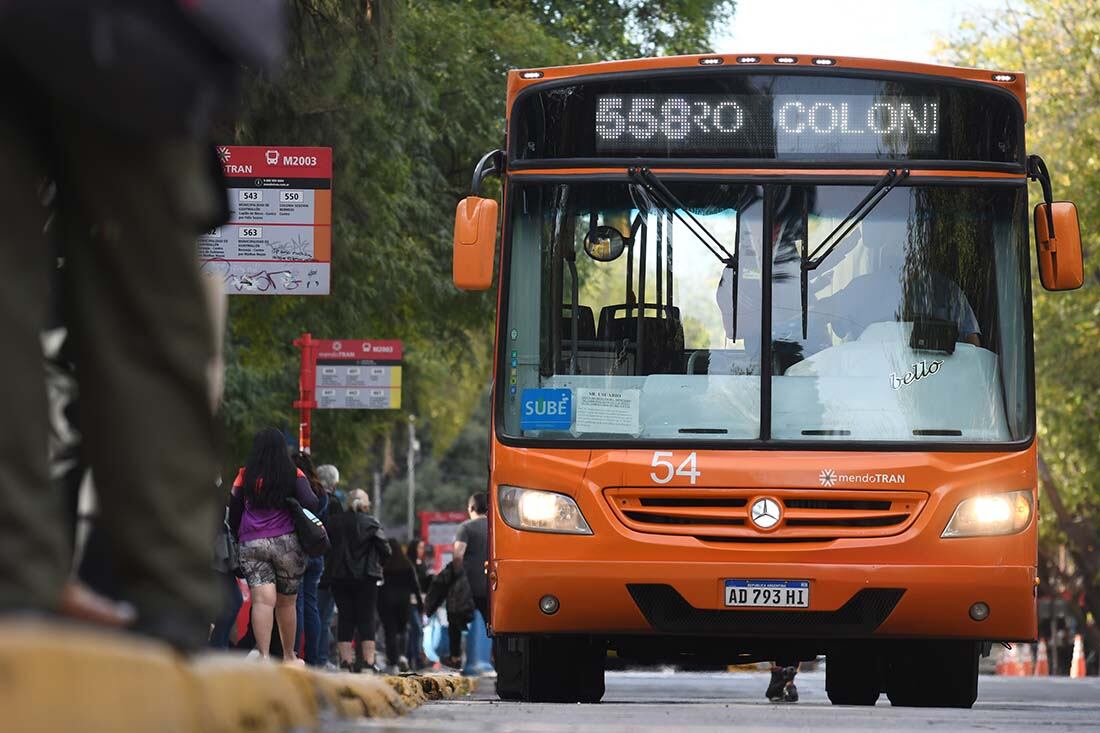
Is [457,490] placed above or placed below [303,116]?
below

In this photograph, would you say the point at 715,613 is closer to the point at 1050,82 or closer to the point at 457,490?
the point at 1050,82

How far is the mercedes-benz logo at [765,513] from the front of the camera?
11.4m

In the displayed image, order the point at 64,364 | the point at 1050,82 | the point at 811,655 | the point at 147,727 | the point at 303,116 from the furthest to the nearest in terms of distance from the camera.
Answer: the point at 1050,82 → the point at 303,116 → the point at 811,655 → the point at 64,364 → the point at 147,727

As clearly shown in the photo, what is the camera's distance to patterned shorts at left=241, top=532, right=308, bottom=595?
15.4 meters

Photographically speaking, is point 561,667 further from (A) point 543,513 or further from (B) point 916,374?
(B) point 916,374

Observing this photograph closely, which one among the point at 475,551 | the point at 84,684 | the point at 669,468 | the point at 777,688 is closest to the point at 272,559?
the point at 669,468

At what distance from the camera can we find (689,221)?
458 inches

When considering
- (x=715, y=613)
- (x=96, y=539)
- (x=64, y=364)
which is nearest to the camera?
(x=96, y=539)

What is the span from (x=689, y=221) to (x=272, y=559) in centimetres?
503

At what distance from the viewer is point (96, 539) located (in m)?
3.89

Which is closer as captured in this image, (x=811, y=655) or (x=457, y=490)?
(x=811, y=655)

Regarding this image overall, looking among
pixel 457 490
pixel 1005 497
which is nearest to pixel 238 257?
pixel 1005 497

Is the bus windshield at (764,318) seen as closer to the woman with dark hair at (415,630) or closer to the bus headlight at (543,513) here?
the bus headlight at (543,513)

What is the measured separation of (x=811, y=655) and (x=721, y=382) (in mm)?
2208
